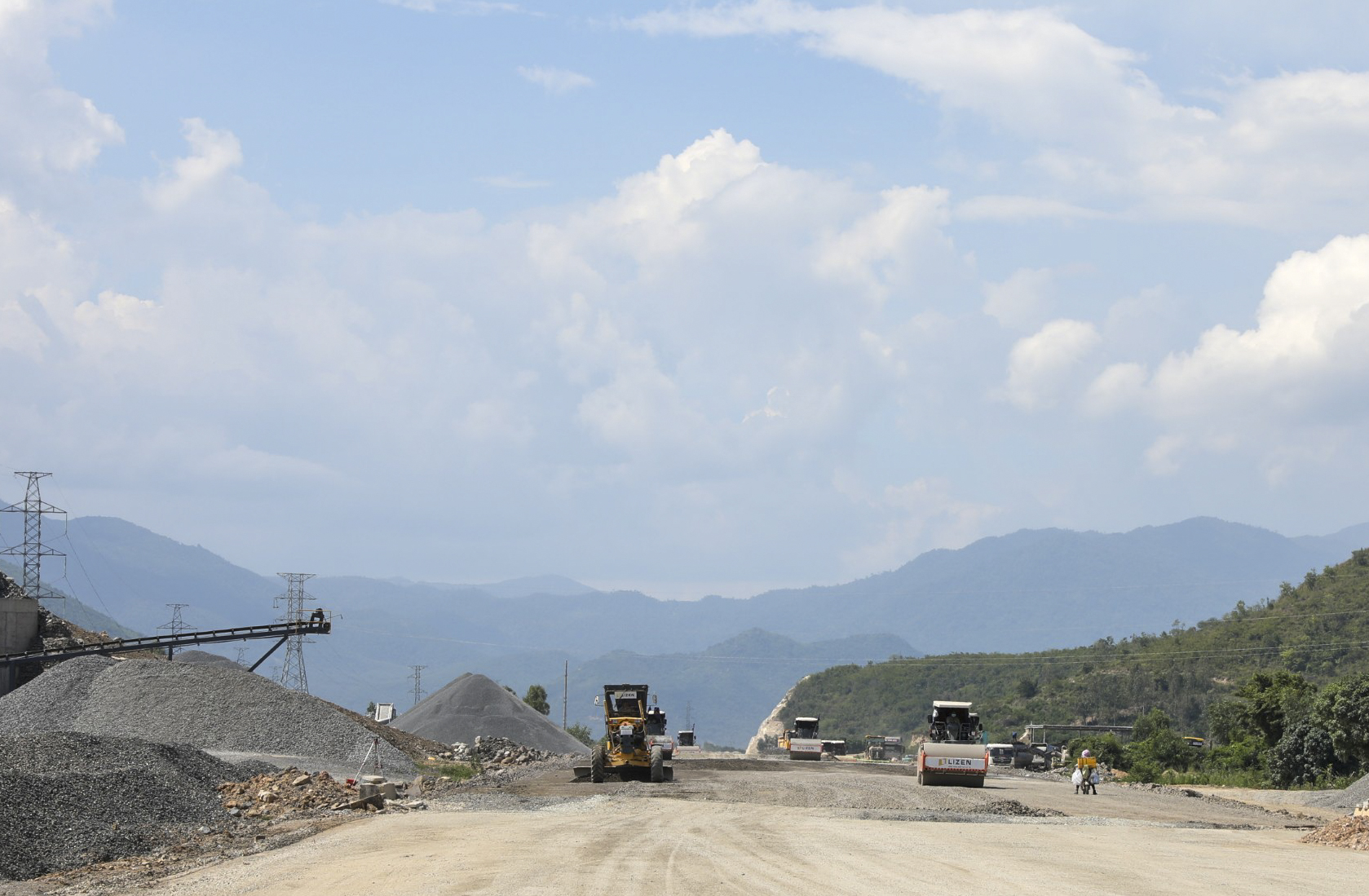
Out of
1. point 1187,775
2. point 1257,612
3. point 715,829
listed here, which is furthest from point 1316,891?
point 1257,612

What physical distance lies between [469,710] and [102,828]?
53282mm

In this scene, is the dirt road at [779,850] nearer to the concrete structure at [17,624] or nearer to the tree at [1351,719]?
the tree at [1351,719]

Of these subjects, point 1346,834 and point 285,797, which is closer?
point 1346,834

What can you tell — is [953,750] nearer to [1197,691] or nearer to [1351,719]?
[1351,719]

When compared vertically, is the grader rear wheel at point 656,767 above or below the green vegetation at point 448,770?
above

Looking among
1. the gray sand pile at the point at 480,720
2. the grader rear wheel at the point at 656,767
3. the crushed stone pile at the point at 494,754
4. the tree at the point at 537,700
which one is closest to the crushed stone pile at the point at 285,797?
the grader rear wheel at the point at 656,767

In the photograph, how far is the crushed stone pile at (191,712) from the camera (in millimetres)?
47281

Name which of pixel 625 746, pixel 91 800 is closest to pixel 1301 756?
pixel 625 746

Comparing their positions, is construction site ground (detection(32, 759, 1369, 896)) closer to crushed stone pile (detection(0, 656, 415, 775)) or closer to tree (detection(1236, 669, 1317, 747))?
crushed stone pile (detection(0, 656, 415, 775))

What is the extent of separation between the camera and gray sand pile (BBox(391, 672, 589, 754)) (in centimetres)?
7350

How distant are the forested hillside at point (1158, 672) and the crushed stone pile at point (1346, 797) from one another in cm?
4713

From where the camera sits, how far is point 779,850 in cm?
2328

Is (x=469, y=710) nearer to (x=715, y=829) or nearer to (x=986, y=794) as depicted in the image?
(x=986, y=794)

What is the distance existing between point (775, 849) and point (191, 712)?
109ft
